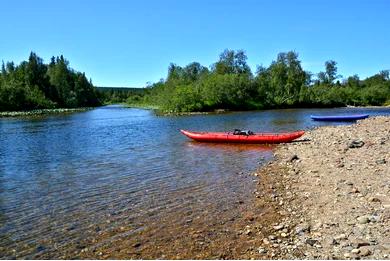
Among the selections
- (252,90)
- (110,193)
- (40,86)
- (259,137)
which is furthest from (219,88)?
(110,193)

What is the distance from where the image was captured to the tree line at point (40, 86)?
119 meters

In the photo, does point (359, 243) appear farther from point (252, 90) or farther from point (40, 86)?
point (40, 86)

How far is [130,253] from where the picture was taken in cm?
1047

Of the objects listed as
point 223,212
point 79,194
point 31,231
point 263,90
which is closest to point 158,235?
point 223,212

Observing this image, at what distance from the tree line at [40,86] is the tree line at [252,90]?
3059 cm

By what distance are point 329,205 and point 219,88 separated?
100620mm

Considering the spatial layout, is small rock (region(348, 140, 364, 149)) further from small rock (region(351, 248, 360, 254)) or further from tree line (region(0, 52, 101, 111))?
tree line (region(0, 52, 101, 111))

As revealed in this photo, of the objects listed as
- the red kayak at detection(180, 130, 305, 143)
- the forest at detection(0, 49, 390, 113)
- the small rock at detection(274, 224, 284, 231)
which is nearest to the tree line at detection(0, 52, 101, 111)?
the forest at detection(0, 49, 390, 113)

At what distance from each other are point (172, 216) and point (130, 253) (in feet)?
11.0

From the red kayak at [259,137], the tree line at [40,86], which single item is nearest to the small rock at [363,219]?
the red kayak at [259,137]

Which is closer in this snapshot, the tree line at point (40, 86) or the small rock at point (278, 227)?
the small rock at point (278, 227)

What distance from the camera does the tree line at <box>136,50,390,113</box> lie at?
109m

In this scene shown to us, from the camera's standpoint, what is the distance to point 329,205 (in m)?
13.1

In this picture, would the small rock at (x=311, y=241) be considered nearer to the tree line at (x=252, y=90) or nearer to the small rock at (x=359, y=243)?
the small rock at (x=359, y=243)
